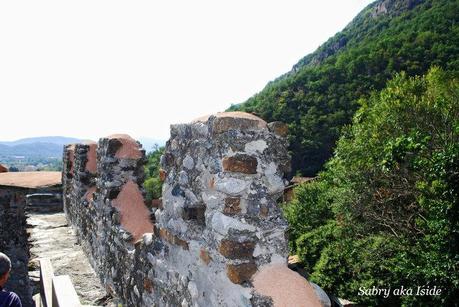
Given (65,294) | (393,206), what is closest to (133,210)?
(65,294)

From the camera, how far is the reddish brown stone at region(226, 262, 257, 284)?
72.1 inches

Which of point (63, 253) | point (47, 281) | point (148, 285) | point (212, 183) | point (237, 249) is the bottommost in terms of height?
point (63, 253)

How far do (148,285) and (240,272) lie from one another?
1256mm

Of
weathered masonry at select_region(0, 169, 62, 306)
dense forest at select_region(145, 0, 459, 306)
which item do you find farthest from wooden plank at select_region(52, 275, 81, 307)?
dense forest at select_region(145, 0, 459, 306)

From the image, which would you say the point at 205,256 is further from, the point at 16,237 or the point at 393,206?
the point at 393,206

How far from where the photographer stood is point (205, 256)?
2.07 metres

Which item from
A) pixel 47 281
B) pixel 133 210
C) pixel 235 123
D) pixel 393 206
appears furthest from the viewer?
pixel 393 206

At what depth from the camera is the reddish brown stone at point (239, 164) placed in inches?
75.8

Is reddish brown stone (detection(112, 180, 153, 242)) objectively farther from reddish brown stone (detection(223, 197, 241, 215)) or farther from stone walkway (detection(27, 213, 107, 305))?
reddish brown stone (detection(223, 197, 241, 215))

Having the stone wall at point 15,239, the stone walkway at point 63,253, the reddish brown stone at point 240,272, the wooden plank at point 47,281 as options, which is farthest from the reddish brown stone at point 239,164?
the stone wall at point 15,239

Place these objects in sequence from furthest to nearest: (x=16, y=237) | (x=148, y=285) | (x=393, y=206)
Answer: (x=393, y=206), (x=16, y=237), (x=148, y=285)

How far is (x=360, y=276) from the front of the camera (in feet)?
28.9

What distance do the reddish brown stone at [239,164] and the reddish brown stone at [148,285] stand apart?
4.44ft

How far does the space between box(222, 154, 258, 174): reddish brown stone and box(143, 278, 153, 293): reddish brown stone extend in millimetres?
1353
